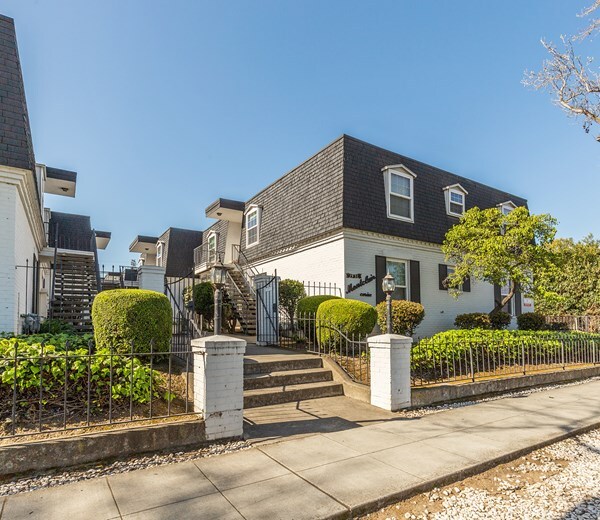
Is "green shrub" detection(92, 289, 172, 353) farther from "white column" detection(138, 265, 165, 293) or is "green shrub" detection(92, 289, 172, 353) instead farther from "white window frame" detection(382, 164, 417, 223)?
"white window frame" detection(382, 164, 417, 223)

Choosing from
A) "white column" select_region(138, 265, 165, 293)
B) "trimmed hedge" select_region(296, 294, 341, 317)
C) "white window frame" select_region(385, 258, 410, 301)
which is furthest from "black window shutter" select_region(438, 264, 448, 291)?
"white column" select_region(138, 265, 165, 293)

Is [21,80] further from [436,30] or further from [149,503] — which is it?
[436,30]

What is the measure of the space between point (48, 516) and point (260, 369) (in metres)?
4.17

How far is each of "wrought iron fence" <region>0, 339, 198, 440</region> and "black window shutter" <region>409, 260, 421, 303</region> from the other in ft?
30.8

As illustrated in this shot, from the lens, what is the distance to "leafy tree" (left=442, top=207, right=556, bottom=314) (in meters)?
11.0

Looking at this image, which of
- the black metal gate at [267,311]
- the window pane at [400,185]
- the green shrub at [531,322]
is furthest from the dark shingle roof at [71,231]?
the green shrub at [531,322]

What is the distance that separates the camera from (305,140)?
614 inches

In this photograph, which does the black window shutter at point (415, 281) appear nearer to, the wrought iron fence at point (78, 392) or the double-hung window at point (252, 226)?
the double-hung window at point (252, 226)

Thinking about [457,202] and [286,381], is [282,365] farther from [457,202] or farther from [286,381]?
[457,202]

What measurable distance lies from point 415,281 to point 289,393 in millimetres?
8082

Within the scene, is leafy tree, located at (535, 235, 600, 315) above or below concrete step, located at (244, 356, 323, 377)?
above

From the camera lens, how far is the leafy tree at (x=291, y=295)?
12.1m

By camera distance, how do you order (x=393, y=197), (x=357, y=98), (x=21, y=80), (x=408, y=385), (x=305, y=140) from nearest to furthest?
(x=408, y=385)
(x=21, y=80)
(x=357, y=98)
(x=393, y=197)
(x=305, y=140)

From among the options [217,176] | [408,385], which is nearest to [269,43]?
[217,176]
